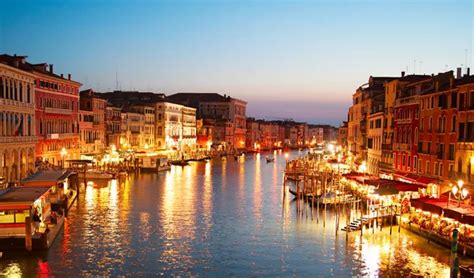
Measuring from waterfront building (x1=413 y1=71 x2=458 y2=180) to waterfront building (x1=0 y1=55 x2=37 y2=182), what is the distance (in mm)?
20503

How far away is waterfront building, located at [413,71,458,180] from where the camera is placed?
24688 mm

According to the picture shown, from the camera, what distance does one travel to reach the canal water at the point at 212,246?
691 inches

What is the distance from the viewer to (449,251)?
19.1 m

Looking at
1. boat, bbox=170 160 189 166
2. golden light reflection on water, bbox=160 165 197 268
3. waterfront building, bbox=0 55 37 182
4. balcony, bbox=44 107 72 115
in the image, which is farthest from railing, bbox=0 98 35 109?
boat, bbox=170 160 189 166

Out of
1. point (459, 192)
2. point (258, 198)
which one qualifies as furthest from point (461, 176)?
point (258, 198)

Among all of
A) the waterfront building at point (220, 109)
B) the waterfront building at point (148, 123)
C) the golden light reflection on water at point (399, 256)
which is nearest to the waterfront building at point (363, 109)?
the golden light reflection on water at point (399, 256)

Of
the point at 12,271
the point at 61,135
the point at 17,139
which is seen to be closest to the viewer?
the point at 12,271

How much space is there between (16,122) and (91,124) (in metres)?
19.5

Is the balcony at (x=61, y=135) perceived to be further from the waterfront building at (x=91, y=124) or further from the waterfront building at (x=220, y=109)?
the waterfront building at (x=220, y=109)

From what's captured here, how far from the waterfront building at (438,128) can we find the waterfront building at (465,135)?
48cm

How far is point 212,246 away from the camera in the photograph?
2062cm

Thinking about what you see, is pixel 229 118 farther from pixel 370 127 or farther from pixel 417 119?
pixel 417 119

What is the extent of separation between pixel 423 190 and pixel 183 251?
12342 millimetres

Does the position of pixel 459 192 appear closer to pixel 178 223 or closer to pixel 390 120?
pixel 178 223
